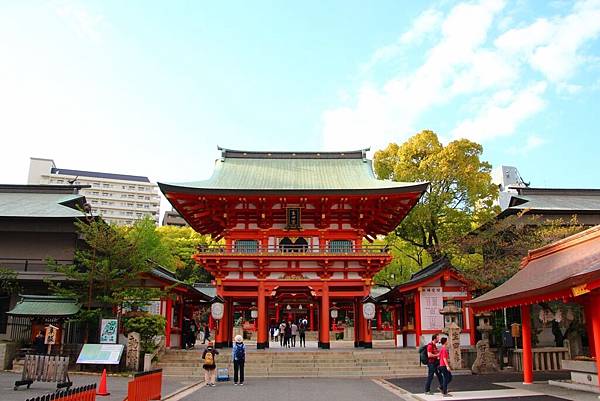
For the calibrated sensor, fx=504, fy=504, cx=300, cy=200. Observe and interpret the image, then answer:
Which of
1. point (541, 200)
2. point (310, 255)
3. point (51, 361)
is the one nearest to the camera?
point (51, 361)

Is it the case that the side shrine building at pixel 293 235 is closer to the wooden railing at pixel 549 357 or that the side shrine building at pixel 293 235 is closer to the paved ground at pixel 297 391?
the paved ground at pixel 297 391

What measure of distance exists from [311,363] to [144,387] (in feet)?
38.5

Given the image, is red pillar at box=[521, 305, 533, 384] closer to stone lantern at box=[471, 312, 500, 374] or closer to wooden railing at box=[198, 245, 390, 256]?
stone lantern at box=[471, 312, 500, 374]

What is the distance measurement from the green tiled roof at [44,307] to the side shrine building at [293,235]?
679cm

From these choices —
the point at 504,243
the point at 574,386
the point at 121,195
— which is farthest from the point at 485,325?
the point at 121,195

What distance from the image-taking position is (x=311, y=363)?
2253cm

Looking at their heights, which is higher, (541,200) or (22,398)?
(541,200)

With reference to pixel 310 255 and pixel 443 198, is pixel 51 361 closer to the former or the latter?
pixel 310 255

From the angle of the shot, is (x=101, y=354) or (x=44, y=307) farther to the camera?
(x=44, y=307)

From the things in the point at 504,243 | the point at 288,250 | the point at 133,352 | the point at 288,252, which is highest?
the point at 504,243

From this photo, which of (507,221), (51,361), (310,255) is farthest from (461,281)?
(51,361)

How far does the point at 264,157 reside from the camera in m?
34.7

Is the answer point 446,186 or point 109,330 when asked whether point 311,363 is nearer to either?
point 109,330

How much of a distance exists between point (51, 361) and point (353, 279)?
54.3 feet
